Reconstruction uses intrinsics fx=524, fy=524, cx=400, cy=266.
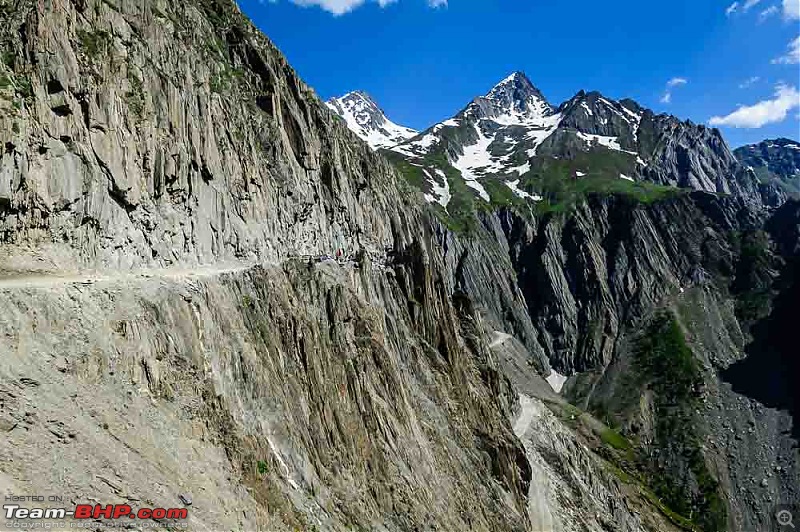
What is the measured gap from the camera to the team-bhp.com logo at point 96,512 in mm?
15875

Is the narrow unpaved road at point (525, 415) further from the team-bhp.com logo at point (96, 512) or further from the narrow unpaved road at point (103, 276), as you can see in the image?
the team-bhp.com logo at point (96, 512)

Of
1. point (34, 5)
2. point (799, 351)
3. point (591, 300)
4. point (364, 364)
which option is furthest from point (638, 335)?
point (34, 5)

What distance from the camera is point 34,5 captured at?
3359 cm

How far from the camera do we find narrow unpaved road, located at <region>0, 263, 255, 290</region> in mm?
25344

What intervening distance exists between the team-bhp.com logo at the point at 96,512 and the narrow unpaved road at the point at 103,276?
11.3 m

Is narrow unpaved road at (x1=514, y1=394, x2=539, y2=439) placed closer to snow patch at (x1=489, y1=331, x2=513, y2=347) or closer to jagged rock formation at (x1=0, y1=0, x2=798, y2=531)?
jagged rock formation at (x1=0, y1=0, x2=798, y2=531)

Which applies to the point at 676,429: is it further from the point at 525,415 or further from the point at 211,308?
the point at 211,308

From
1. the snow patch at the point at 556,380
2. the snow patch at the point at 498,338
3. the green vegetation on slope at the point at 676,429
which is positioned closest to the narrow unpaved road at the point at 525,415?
the green vegetation on slope at the point at 676,429

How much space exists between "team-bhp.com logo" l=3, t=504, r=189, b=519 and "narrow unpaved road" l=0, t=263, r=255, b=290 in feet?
37.1

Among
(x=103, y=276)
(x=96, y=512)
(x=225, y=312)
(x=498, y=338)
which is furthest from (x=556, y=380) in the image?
(x=96, y=512)

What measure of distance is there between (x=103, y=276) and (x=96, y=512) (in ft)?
53.0

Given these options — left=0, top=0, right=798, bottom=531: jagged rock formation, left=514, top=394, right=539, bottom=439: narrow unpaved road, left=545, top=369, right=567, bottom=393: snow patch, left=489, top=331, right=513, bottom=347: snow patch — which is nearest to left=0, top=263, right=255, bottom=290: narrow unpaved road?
left=0, top=0, right=798, bottom=531: jagged rock formation

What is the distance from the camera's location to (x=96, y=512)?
1828cm

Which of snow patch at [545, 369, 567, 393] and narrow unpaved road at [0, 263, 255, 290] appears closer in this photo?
narrow unpaved road at [0, 263, 255, 290]
